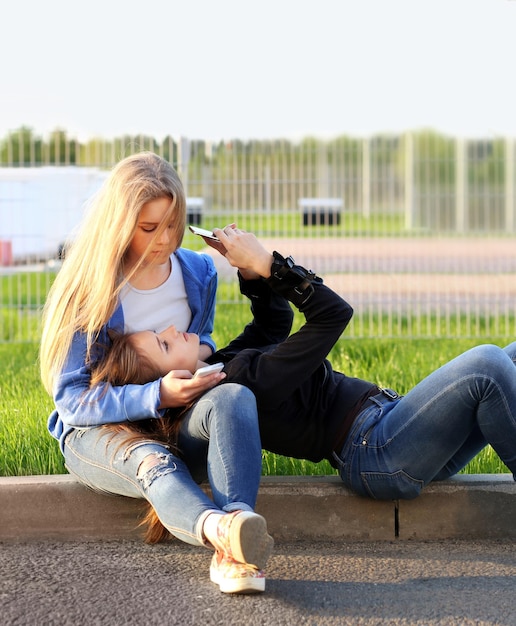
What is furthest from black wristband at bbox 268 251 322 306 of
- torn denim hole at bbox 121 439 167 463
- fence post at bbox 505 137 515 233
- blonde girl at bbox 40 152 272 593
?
fence post at bbox 505 137 515 233

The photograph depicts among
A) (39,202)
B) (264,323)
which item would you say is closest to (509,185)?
(39,202)

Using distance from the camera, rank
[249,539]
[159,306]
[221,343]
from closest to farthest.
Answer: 1. [249,539]
2. [159,306]
3. [221,343]

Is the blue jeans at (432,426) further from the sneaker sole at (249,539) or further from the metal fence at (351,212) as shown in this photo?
the metal fence at (351,212)

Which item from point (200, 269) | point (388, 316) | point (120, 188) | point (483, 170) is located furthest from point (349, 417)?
point (483, 170)

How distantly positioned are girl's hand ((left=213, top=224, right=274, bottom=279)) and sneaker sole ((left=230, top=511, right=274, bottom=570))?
33.2 inches

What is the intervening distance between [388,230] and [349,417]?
5.06m

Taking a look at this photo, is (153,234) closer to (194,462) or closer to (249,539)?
(194,462)

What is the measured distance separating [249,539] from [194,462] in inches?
22.2

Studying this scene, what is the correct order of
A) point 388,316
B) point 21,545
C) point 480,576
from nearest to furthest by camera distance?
point 480,576
point 21,545
point 388,316

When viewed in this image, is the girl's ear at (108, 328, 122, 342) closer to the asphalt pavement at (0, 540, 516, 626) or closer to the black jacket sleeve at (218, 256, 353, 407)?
the black jacket sleeve at (218, 256, 353, 407)

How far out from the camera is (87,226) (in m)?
3.73

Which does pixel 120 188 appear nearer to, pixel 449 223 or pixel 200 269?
pixel 200 269

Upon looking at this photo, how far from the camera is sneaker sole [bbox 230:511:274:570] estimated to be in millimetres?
3119

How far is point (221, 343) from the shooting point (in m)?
6.96
